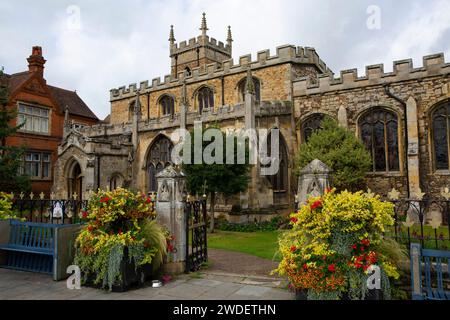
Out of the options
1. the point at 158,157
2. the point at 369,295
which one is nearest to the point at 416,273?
the point at 369,295

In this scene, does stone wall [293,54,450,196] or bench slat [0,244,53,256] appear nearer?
bench slat [0,244,53,256]

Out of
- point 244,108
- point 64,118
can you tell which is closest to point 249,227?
point 244,108

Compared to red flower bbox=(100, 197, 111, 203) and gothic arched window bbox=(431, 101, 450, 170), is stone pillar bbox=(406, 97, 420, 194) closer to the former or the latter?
gothic arched window bbox=(431, 101, 450, 170)

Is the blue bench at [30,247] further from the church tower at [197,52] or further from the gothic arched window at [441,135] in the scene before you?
the church tower at [197,52]

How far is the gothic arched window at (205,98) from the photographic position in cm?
2653

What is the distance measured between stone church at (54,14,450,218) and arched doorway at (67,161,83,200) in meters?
0.07

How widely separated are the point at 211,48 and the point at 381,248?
1232 inches

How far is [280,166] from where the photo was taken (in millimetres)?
19875

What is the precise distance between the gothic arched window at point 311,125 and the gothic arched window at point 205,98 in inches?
335

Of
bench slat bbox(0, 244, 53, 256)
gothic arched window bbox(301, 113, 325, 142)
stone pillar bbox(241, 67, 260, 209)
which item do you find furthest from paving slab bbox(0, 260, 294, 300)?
gothic arched window bbox(301, 113, 325, 142)

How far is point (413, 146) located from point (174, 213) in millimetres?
14489

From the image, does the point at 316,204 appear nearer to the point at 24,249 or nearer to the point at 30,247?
the point at 30,247

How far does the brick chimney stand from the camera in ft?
87.5

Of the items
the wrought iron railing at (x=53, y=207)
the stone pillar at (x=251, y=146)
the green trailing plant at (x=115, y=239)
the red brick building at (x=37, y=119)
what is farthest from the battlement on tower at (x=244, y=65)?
the green trailing plant at (x=115, y=239)
